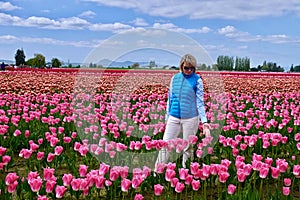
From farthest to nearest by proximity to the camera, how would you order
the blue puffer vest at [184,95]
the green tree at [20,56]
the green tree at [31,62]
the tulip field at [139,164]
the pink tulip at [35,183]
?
the green tree at [20,56], the green tree at [31,62], the blue puffer vest at [184,95], the tulip field at [139,164], the pink tulip at [35,183]

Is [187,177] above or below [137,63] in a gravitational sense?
below

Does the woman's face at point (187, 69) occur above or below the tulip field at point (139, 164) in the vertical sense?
above

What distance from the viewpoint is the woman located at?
409 cm

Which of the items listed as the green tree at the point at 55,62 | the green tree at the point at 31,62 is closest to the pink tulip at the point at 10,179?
the green tree at the point at 55,62

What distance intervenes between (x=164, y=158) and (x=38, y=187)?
5.29 feet

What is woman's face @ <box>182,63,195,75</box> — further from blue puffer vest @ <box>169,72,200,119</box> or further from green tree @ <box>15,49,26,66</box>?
green tree @ <box>15,49,26,66</box>

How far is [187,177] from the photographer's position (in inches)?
123

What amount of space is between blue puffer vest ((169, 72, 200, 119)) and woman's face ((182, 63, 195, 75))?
66 mm

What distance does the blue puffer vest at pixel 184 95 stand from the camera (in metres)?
4.16

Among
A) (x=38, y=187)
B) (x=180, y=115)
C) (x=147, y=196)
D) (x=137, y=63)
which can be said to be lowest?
(x=147, y=196)

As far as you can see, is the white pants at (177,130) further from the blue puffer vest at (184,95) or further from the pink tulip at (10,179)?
the pink tulip at (10,179)

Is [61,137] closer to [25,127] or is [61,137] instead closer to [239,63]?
[25,127]

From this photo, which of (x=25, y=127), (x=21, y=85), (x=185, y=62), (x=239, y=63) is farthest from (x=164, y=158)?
(x=239, y=63)

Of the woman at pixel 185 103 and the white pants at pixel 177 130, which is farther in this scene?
the white pants at pixel 177 130
